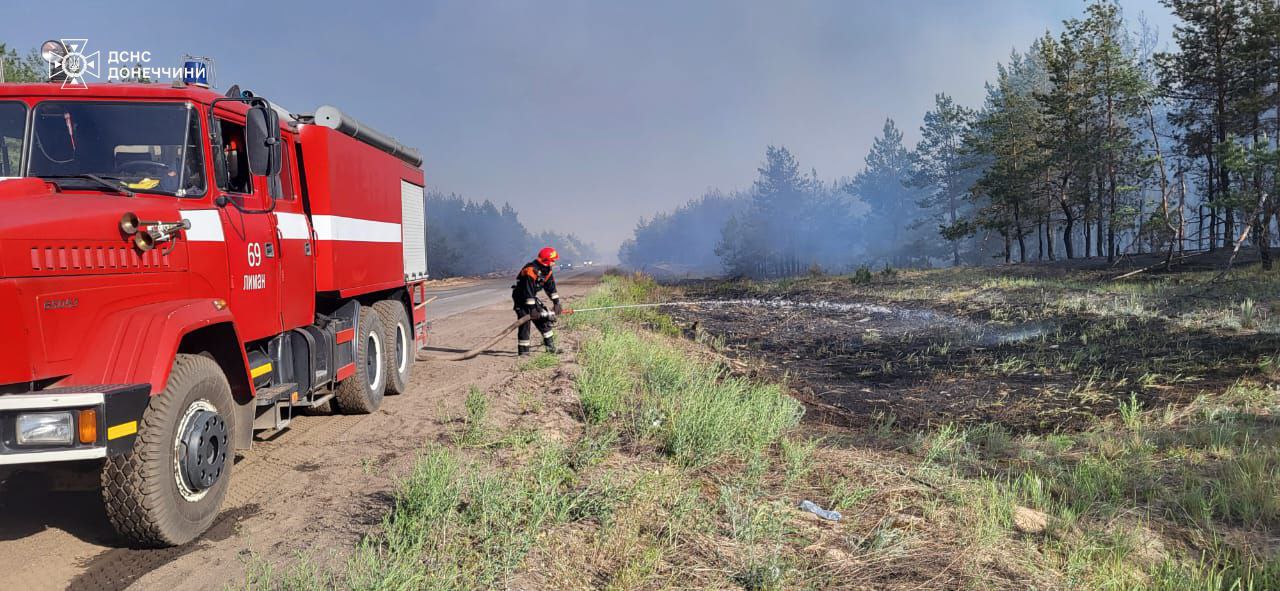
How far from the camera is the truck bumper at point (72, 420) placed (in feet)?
10.9

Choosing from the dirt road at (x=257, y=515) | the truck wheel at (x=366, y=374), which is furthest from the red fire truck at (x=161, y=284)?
the truck wheel at (x=366, y=374)

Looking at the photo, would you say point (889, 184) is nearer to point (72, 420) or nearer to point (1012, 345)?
point (1012, 345)

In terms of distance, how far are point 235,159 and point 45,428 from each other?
2599mm

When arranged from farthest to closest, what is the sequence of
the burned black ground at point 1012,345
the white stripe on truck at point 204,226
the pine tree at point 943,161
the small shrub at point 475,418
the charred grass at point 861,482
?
the pine tree at point 943,161 < the burned black ground at point 1012,345 < the small shrub at point 475,418 < the white stripe on truck at point 204,226 < the charred grass at point 861,482

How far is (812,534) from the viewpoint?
464 centimetres

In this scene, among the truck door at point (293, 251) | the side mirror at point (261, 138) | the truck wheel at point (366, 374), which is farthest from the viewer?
the truck wheel at point (366, 374)

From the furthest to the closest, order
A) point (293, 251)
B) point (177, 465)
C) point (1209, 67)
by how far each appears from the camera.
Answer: point (1209, 67)
point (293, 251)
point (177, 465)

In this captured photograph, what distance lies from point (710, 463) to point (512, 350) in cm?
720

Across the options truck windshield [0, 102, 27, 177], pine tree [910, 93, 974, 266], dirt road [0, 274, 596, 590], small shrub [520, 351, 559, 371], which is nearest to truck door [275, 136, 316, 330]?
dirt road [0, 274, 596, 590]

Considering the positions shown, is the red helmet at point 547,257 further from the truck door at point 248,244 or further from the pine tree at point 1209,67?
the pine tree at point 1209,67

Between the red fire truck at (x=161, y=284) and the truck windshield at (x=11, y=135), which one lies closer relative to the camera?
the red fire truck at (x=161, y=284)

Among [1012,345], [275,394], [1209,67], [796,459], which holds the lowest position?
[1012,345]

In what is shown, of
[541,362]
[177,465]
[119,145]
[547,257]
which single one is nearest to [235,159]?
[119,145]

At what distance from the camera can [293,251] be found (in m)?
6.13
